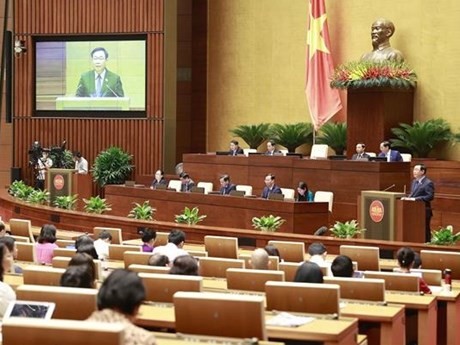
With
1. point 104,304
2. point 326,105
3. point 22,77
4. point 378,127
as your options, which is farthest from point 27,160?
point 104,304

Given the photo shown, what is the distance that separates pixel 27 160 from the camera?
854 inches

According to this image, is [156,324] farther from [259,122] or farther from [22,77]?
[22,77]

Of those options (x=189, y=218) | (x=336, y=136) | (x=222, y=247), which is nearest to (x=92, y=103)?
(x=336, y=136)

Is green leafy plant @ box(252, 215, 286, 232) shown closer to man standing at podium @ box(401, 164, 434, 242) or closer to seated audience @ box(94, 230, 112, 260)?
man standing at podium @ box(401, 164, 434, 242)

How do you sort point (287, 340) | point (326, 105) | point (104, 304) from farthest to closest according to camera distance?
point (326, 105) < point (287, 340) < point (104, 304)

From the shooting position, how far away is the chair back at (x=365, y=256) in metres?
9.32

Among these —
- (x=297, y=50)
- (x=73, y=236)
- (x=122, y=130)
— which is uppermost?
(x=297, y=50)

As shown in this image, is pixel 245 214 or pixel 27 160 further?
pixel 27 160

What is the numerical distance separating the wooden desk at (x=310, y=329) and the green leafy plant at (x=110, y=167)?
1413 centimetres

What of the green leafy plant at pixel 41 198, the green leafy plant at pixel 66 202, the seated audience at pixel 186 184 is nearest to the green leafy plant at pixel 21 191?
the green leafy plant at pixel 41 198

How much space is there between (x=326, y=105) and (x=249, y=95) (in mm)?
2612

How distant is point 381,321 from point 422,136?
10.6m

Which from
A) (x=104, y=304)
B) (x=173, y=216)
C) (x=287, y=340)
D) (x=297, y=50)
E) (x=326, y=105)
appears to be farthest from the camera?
(x=297, y=50)

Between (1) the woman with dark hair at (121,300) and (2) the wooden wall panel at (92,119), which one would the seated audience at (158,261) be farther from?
(2) the wooden wall panel at (92,119)
